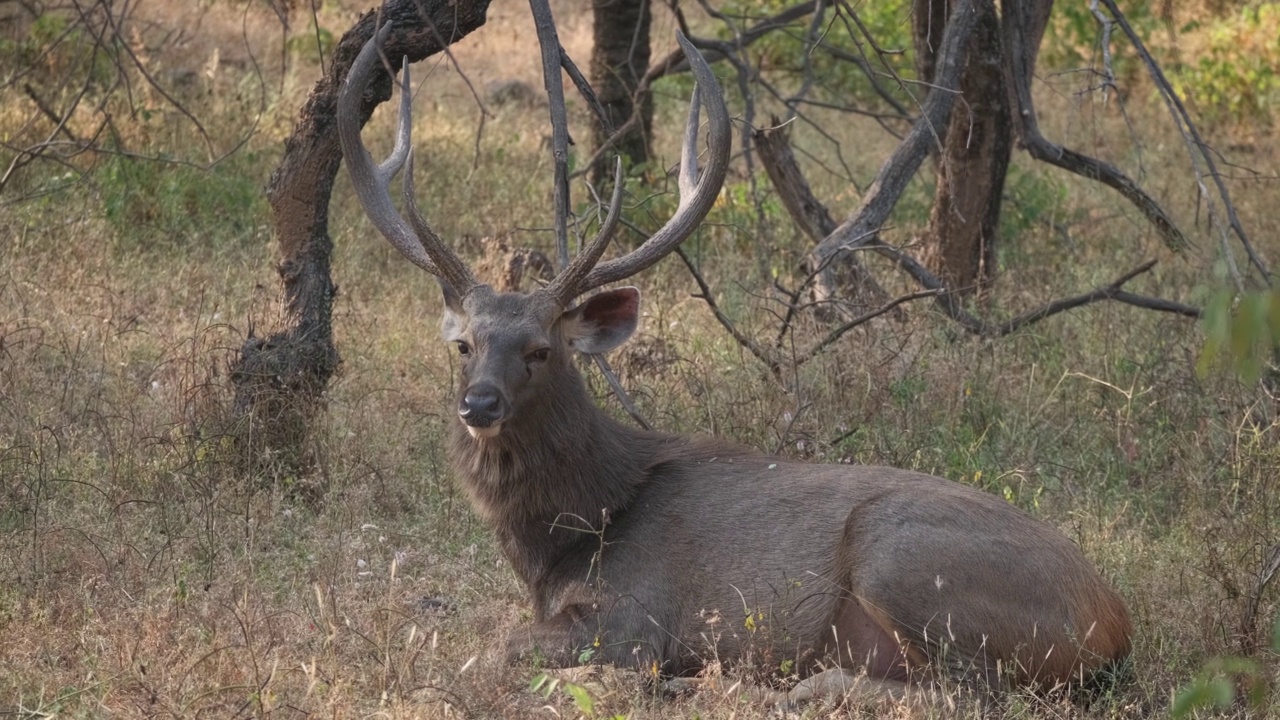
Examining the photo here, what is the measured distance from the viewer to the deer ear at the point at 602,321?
5996 mm

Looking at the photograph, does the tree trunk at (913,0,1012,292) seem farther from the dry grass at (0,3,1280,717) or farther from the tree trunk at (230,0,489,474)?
the tree trunk at (230,0,489,474)

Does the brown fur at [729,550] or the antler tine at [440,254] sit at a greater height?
the antler tine at [440,254]

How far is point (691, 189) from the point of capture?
20.0 ft

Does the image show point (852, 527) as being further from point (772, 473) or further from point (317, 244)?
point (317, 244)

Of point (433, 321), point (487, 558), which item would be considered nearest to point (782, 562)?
point (487, 558)

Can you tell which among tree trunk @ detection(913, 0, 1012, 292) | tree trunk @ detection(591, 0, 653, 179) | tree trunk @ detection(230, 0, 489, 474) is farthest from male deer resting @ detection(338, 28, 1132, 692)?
tree trunk @ detection(591, 0, 653, 179)

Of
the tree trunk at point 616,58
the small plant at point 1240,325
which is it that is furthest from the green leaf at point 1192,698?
the tree trunk at point 616,58

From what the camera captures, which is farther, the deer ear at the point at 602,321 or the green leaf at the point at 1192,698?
the deer ear at the point at 602,321

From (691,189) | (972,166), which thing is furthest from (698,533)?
(972,166)

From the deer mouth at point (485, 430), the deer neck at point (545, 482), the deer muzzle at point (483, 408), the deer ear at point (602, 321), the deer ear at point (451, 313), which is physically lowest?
the deer neck at point (545, 482)

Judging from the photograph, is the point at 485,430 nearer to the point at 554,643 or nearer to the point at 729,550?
the point at 554,643

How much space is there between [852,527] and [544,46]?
2.61 meters

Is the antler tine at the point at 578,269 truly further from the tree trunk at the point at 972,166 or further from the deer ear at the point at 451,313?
the tree trunk at the point at 972,166

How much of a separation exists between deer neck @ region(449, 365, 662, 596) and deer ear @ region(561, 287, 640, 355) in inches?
9.3
